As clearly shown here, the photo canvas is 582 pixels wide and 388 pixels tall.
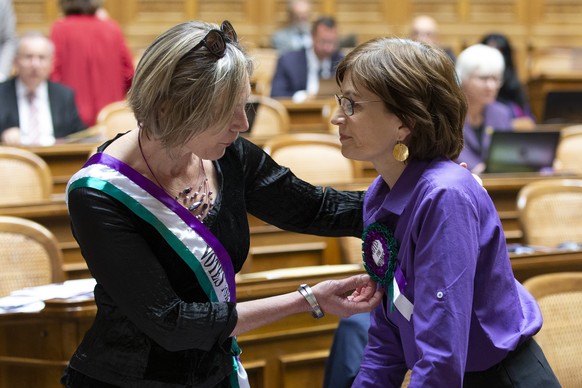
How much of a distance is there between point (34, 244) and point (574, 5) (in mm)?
7845

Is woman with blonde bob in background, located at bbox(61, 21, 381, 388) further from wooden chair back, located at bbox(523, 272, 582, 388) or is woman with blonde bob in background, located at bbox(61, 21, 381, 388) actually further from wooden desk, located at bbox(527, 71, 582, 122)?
wooden desk, located at bbox(527, 71, 582, 122)

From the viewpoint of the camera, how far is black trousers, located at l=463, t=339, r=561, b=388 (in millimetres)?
1479

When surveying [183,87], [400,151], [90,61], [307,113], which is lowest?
[307,113]

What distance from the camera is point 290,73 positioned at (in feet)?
22.3

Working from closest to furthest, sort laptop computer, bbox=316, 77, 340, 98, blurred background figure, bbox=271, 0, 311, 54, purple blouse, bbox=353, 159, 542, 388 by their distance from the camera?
purple blouse, bbox=353, 159, 542, 388, laptop computer, bbox=316, 77, 340, 98, blurred background figure, bbox=271, 0, 311, 54

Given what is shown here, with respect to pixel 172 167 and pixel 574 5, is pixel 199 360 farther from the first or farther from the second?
pixel 574 5

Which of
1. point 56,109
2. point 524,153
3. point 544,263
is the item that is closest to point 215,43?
point 544,263

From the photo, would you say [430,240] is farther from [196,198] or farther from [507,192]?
[507,192]

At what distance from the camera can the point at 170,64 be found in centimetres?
146

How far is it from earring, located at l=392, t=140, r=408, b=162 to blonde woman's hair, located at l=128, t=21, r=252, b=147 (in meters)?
0.29

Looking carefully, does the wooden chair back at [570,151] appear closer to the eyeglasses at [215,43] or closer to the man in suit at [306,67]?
the man in suit at [306,67]

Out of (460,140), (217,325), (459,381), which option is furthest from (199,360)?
(460,140)

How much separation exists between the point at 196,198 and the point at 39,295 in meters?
0.82

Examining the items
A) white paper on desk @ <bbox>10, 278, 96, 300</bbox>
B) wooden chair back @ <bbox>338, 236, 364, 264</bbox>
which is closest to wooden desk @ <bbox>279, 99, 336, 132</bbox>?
wooden chair back @ <bbox>338, 236, 364, 264</bbox>
